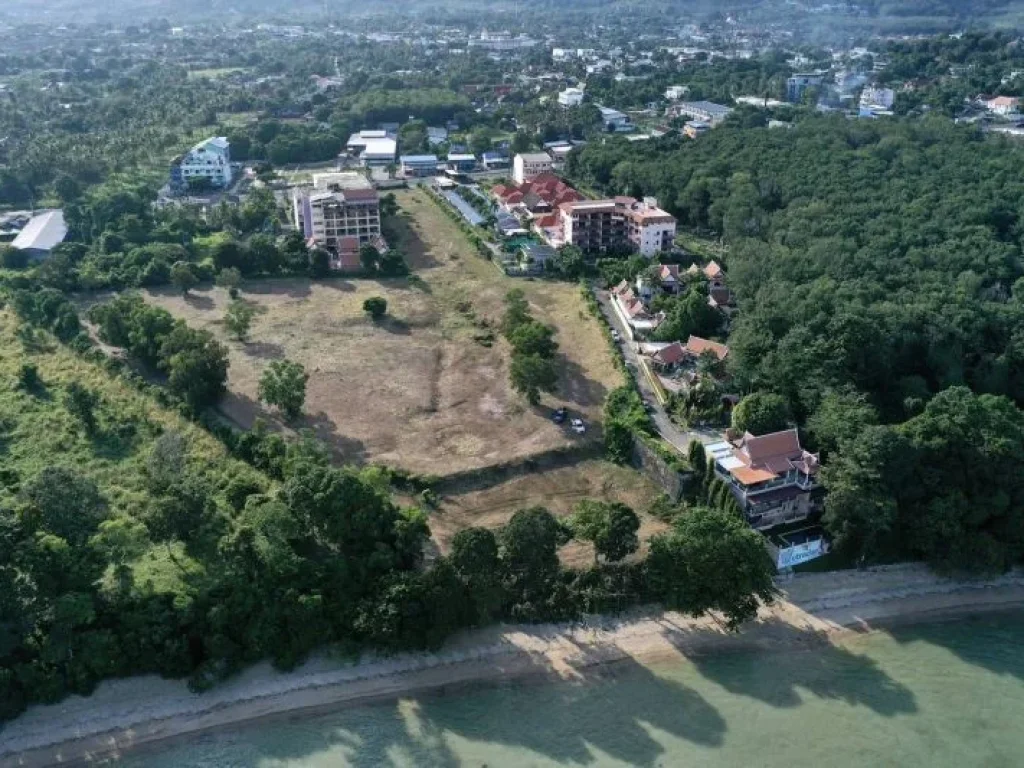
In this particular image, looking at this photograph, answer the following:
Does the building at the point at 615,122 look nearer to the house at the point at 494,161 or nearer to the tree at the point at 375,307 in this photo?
the house at the point at 494,161

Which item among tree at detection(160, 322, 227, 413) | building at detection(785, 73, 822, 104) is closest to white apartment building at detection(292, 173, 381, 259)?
tree at detection(160, 322, 227, 413)

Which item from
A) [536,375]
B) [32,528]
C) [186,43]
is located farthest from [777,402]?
[186,43]

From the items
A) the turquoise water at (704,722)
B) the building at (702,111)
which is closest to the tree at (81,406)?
the turquoise water at (704,722)

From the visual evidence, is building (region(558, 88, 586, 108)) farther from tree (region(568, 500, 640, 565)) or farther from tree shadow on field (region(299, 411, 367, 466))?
tree (region(568, 500, 640, 565))

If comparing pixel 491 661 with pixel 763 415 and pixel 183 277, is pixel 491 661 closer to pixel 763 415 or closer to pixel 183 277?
pixel 763 415

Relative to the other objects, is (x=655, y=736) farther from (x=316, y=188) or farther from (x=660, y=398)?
(x=316, y=188)

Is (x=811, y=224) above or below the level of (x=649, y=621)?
above

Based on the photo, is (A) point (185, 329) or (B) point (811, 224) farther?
(B) point (811, 224)
